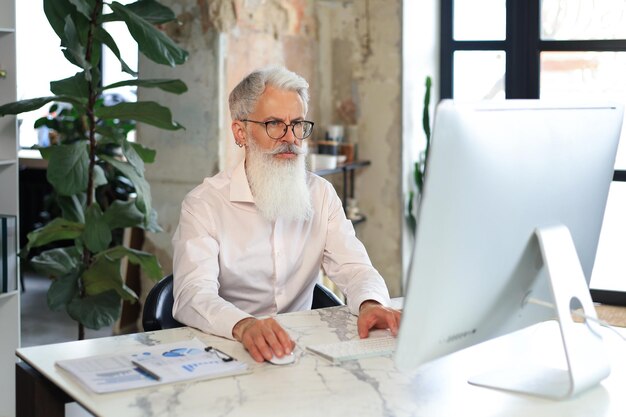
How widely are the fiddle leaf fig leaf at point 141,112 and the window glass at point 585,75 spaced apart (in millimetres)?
2345

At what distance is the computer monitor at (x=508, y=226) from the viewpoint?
1567 millimetres

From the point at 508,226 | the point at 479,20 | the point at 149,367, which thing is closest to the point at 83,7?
the point at 149,367

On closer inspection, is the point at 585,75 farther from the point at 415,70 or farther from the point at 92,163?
the point at 92,163

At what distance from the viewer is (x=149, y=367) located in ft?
6.26

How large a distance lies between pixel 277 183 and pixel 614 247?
120 inches

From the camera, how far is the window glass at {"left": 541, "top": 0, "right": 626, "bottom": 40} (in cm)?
500

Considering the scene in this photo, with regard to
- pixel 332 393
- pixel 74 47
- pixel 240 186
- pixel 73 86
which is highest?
pixel 74 47

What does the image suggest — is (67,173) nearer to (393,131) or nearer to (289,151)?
(289,151)

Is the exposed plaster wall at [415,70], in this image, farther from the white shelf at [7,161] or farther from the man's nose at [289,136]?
the man's nose at [289,136]

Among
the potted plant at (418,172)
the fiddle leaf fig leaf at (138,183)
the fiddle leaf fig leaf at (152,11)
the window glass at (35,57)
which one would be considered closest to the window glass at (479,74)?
the potted plant at (418,172)

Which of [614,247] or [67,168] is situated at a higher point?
[67,168]

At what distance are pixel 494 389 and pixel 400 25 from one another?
3365mm

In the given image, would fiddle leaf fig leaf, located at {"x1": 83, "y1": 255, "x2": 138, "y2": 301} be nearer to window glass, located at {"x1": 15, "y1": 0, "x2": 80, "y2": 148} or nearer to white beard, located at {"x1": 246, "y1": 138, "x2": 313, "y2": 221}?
white beard, located at {"x1": 246, "y1": 138, "x2": 313, "y2": 221}

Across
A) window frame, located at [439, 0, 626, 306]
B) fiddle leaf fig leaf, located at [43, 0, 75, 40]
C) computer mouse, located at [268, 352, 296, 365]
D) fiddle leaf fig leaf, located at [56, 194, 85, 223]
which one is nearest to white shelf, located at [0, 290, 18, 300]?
fiddle leaf fig leaf, located at [56, 194, 85, 223]
